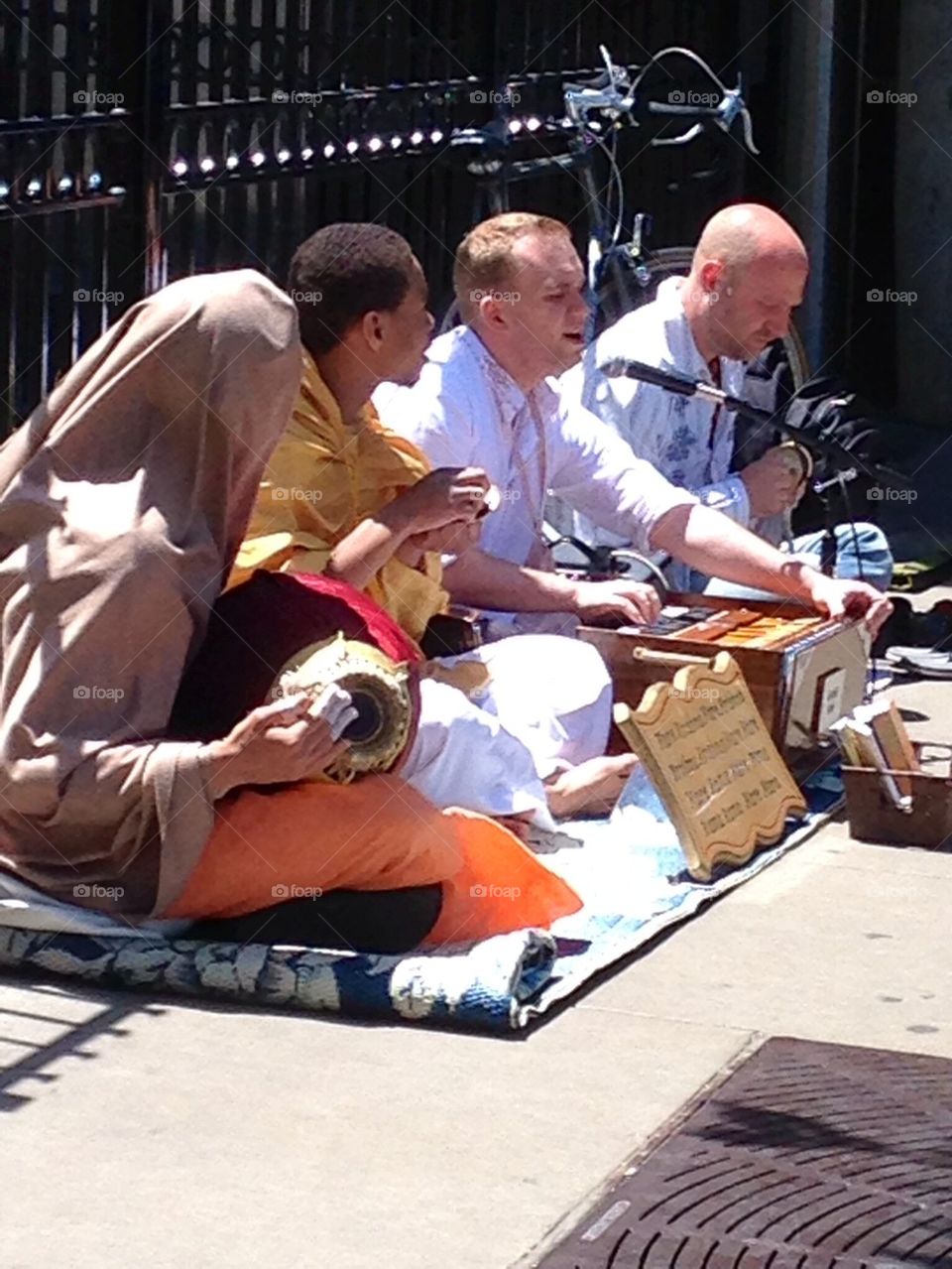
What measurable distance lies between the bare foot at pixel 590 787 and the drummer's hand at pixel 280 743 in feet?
4.32

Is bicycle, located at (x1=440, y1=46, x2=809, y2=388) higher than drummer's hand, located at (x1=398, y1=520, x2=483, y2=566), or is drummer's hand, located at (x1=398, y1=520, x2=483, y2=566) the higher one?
bicycle, located at (x1=440, y1=46, x2=809, y2=388)

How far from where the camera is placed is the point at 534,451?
6.03m

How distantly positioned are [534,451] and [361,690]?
1721 millimetres

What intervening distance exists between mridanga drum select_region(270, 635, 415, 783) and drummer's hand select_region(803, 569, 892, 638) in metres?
1.79

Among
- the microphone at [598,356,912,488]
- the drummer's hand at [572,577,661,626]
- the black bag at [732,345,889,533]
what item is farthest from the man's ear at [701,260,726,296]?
the drummer's hand at [572,577,661,626]

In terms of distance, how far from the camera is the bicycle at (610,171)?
8.03 m

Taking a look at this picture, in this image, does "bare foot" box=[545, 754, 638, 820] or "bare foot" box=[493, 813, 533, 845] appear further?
"bare foot" box=[545, 754, 638, 820]

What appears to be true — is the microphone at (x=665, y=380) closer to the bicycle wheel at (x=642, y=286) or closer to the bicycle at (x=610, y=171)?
the bicycle at (x=610, y=171)

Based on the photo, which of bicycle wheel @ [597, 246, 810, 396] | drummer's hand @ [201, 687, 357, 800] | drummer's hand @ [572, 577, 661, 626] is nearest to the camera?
drummer's hand @ [201, 687, 357, 800]

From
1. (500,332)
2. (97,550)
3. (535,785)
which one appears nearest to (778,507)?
(500,332)

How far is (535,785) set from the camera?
5277mm

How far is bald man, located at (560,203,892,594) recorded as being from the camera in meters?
6.51

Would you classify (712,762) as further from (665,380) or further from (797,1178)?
(797,1178)

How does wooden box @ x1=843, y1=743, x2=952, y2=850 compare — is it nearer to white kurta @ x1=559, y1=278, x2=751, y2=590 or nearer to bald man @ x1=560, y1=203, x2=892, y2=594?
bald man @ x1=560, y1=203, x2=892, y2=594
